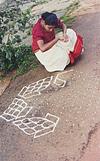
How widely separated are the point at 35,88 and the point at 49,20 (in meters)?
1.06

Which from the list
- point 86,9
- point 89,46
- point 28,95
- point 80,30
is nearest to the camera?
point 28,95

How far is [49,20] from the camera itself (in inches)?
263

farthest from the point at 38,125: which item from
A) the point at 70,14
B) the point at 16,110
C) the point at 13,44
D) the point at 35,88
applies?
the point at 70,14

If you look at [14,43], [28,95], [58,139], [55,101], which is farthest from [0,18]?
[58,139]

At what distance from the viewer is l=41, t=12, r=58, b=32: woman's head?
6688mm

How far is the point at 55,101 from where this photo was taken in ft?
20.6

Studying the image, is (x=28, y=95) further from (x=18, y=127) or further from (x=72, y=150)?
(x=72, y=150)

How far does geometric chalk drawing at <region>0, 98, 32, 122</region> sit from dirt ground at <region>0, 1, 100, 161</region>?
0.26 ft

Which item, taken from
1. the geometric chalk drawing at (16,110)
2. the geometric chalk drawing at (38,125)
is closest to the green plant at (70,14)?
the geometric chalk drawing at (16,110)

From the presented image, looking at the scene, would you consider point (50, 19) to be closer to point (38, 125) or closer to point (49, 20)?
point (49, 20)

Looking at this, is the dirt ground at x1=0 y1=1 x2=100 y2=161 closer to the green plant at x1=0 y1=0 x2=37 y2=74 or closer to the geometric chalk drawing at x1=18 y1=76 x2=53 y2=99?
the geometric chalk drawing at x1=18 y1=76 x2=53 y2=99

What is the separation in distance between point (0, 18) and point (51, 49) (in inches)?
52.8

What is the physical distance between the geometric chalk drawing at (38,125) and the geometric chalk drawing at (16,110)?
16 centimetres

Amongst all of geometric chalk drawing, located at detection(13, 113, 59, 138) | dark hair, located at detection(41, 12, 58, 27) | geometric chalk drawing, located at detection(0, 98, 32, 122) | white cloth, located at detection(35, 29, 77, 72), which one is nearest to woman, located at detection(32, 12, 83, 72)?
white cloth, located at detection(35, 29, 77, 72)
